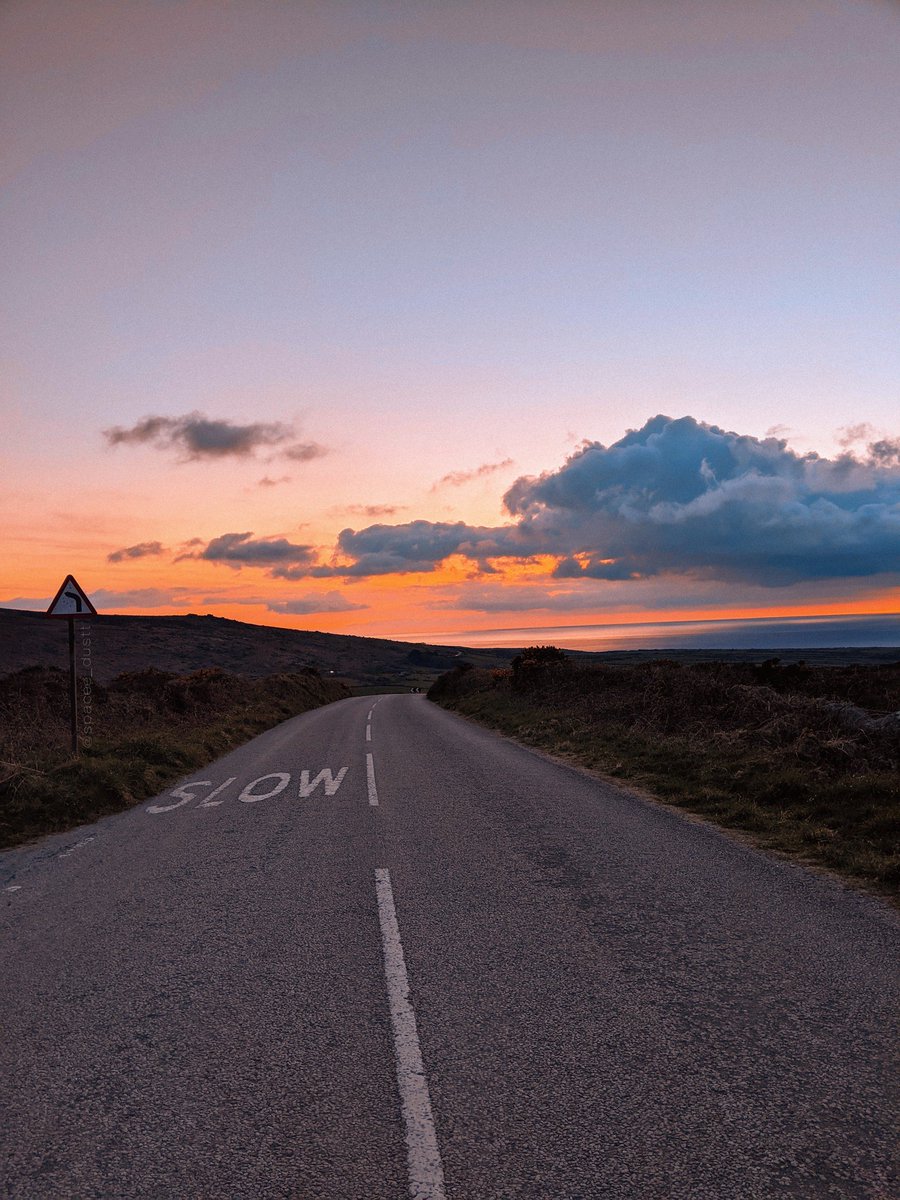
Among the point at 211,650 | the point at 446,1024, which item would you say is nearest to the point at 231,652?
the point at 211,650

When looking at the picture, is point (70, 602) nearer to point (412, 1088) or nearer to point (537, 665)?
point (412, 1088)

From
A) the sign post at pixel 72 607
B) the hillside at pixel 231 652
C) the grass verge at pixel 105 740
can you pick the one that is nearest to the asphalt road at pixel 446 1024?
the grass verge at pixel 105 740

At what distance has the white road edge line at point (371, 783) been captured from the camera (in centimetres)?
1191

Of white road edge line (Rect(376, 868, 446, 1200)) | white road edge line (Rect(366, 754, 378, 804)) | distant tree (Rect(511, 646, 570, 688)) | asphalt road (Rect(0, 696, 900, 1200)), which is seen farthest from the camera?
distant tree (Rect(511, 646, 570, 688))

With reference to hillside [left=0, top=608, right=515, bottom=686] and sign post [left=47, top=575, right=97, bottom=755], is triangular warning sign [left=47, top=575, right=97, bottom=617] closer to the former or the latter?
sign post [left=47, top=575, right=97, bottom=755]

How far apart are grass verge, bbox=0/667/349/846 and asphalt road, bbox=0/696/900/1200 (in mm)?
2271

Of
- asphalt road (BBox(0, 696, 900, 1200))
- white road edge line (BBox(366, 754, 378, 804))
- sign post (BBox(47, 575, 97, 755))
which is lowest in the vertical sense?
white road edge line (BBox(366, 754, 378, 804))

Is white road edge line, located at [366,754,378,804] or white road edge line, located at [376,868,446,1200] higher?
white road edge line, located at [376,868,446,1200]

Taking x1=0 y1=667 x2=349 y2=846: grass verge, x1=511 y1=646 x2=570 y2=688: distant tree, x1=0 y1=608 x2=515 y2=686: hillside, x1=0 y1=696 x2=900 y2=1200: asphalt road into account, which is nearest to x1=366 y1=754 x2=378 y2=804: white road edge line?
x1=0 y1=696 x2=900 y2=1200: asphalt road

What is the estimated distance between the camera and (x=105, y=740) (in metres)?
16.1

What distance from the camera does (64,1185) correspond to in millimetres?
3090

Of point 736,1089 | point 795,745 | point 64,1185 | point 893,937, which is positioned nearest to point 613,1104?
point 736,1089

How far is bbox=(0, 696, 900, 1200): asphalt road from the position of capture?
3.17 metres

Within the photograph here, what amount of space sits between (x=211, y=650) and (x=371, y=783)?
76.4 metres
